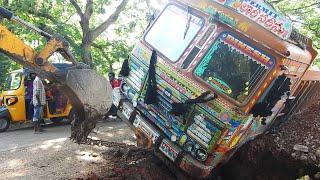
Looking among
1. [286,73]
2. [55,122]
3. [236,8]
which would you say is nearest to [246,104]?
[286,73]

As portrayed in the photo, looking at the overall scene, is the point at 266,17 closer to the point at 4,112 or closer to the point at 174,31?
the point at 174,31

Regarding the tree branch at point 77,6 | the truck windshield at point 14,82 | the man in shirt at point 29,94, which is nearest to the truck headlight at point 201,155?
the man in shirt at point 29,94

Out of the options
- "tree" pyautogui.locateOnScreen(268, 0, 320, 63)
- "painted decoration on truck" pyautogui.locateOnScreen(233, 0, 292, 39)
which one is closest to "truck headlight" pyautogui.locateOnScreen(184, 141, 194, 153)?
"painted decoration on truck" pyautogui.locateOnScreen(233, 0, 292, 39)

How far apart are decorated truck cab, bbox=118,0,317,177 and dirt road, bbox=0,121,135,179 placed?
1256mm

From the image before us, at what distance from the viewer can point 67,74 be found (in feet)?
15.4

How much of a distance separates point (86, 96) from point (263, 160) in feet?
13.8

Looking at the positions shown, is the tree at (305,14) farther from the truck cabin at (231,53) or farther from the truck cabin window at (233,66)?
the truck cabin window at (233,66)

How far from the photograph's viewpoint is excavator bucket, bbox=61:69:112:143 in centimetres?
471

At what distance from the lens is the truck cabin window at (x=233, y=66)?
18.3 ft

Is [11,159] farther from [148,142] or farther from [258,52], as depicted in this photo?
[258,52]

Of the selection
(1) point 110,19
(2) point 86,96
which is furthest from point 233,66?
(1) point 110,19

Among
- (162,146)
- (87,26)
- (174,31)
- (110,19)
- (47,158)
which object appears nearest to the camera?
(162,146)

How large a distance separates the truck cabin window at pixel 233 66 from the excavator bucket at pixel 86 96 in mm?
1653

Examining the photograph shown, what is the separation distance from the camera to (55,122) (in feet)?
39.8
